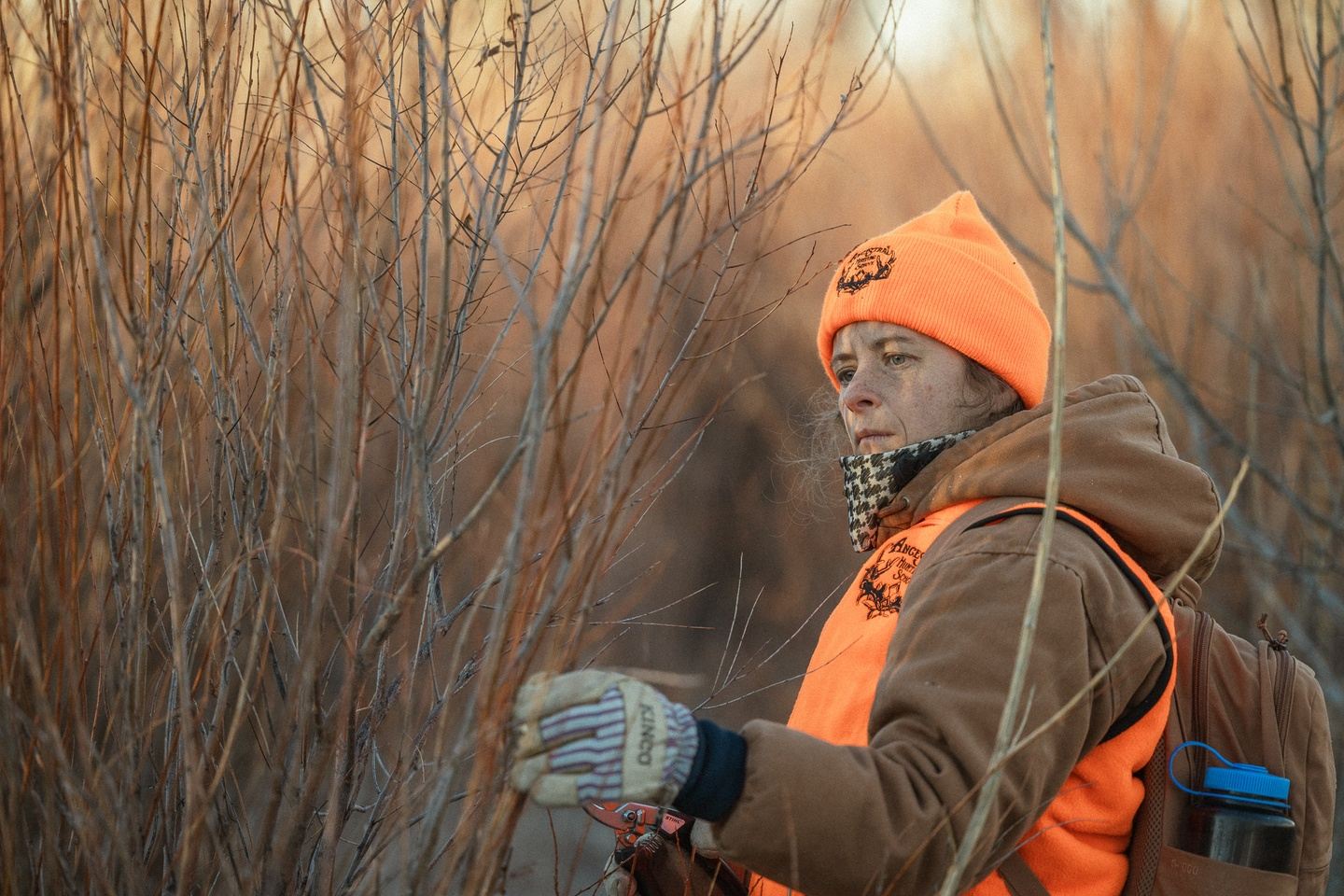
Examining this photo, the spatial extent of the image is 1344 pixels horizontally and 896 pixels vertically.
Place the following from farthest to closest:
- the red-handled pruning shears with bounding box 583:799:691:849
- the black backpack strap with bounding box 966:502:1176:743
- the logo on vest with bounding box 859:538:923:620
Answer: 1. the red-handled pruning shears with bounding box 583:799:691:849
2. the logo on vest with bounding box 859:538:923:620
3. the black backpack strap with bounding box 966:502:1176:743

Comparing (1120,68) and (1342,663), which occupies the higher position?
A: (1120,68)

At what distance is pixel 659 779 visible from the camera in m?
1.10

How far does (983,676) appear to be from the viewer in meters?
1.26

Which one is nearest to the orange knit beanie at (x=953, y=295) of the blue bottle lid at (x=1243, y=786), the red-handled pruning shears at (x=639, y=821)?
the blue bottle lid at (x=1243, y=786)

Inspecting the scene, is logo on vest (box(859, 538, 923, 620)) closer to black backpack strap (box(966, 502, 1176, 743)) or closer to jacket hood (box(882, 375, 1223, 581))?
A: jacket hood (box(882, 375, 1223, 581))

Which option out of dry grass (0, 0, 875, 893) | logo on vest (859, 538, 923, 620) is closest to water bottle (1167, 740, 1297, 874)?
logo on vest (859, 538, 923, 620)

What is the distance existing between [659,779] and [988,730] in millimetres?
364

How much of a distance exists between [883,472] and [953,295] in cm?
30

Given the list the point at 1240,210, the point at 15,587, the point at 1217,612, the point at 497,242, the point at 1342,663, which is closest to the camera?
the point at 497,242

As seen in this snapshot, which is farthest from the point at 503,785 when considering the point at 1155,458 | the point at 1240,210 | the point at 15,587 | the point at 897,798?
the point at 1240,210

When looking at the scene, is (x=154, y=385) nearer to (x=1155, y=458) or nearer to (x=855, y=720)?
(x=855, y=720)

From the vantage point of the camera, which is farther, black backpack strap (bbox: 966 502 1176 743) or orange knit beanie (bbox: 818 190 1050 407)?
orange knit beanie (bbox: 818 190 1050 407)

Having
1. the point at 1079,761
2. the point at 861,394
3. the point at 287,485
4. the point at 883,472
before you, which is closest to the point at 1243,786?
the point at 1079,761

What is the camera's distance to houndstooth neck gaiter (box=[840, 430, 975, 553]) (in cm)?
172
